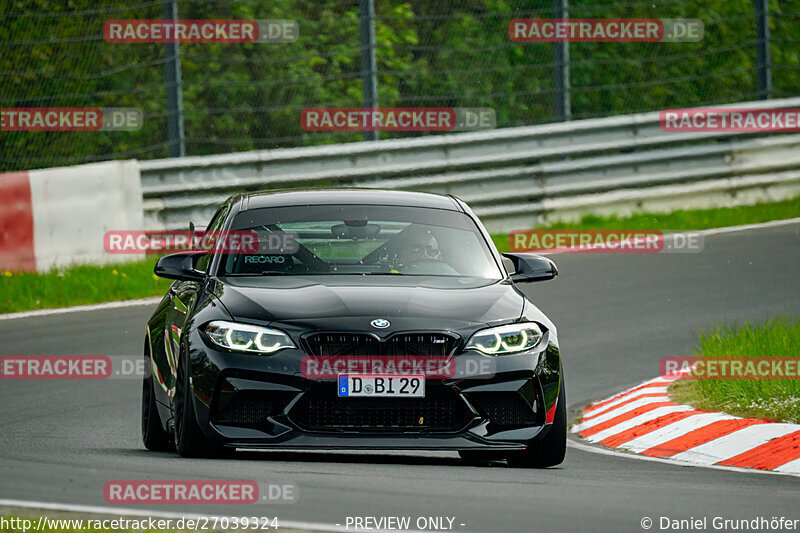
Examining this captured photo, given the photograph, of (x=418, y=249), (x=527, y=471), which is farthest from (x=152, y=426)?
(x=527, y=471)

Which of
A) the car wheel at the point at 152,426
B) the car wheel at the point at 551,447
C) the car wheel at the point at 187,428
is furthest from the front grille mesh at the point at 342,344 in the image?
the car wheel at the point at 152,426

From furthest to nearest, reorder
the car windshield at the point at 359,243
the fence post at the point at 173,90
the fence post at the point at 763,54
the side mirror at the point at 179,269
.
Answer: the fence post at the point at 763,54 < the fence post at the point at 173,90 < the car windshield at the point at 359,243 < the side mirror at the point at 179,269

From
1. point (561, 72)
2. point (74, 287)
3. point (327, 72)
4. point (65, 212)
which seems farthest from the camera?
point (327, 72)

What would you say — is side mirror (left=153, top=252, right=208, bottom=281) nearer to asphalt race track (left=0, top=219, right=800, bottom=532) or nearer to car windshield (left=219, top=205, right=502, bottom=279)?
car windshield (left=219, top=205, right=502, bottom=279)

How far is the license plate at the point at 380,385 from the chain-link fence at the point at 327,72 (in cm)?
1066

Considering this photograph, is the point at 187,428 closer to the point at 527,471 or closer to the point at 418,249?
the point at 527,471

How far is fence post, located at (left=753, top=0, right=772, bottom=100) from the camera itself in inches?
795

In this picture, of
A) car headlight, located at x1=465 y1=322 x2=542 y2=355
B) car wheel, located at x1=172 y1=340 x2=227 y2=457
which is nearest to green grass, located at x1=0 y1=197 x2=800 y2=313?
car wheel, located at x1=172 y1=340 x2=227 y2=457

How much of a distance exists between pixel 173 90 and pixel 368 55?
7.16 feet

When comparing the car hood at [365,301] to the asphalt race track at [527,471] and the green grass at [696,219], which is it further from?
the green grass at [696,219]

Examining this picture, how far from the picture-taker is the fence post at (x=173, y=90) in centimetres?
1655

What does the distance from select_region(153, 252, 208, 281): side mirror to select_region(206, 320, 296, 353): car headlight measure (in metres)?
0.91

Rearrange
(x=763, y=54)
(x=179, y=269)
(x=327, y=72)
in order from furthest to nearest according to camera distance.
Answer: (x=327, y=72) → (x=763, y=54) → (x=179, y=269)

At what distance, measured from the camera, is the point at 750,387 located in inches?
381
